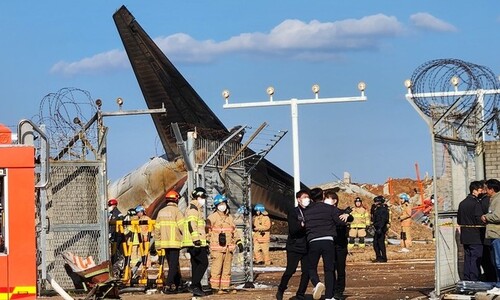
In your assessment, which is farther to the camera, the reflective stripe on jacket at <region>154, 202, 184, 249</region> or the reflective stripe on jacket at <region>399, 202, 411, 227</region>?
the reflective stripe on jacket at <region>399, 202, 411, 227</region>

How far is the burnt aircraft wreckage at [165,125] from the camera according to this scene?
37.7 meters

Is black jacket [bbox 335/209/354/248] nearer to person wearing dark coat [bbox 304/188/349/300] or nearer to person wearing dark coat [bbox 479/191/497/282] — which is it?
person wearing dark coat [bbox 304/188/349/300]

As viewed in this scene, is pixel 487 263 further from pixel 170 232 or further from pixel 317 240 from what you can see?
pixel 170 232

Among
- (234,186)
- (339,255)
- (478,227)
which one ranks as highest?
(234,186)

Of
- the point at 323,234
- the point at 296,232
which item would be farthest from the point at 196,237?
the point at 323,234

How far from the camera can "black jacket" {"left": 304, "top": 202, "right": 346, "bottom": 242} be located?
1720 cm

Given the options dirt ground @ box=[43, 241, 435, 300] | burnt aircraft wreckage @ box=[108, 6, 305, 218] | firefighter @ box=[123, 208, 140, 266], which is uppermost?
burnt aircraft wreckage @ box=[108, 6, 305, 218]

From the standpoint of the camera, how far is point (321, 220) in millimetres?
17203

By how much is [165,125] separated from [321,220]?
22.8 metres

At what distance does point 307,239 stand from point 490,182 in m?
3.28

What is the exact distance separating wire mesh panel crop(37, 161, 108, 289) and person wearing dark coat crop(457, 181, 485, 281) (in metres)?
6.34

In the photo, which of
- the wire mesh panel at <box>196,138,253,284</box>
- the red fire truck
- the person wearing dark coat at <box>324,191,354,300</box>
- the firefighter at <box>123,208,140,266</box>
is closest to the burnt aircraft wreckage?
the wire mesh panel at <box>196,138,253,284</box>

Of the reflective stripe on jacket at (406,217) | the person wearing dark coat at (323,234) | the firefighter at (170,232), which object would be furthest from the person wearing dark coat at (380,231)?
the person wearing dark coat at (323,234)

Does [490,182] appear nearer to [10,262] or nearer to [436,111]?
[436,111]
